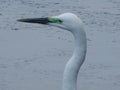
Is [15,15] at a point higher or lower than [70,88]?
lower

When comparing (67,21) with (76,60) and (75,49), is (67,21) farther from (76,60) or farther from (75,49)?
(76,60)

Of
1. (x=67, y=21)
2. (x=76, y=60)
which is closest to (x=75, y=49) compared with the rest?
(x=76, y=60)

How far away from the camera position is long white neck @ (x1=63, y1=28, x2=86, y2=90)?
Result: 628 centimetres

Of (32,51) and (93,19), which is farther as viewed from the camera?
(93,19)

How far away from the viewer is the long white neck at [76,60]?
20.6 feet

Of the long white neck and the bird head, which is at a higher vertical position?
the bird head

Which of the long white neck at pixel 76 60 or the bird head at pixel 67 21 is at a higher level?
the bird head at pixel 67 21

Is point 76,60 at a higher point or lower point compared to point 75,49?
lower

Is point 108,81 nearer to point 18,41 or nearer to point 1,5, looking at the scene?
point 18,41

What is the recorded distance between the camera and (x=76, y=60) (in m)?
6.32

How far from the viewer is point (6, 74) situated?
1230 centimetres

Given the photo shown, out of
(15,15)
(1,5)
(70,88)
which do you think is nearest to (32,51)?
(15,15)

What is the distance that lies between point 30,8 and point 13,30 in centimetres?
236

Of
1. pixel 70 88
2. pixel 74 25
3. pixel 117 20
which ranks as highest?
pixel 74 25
